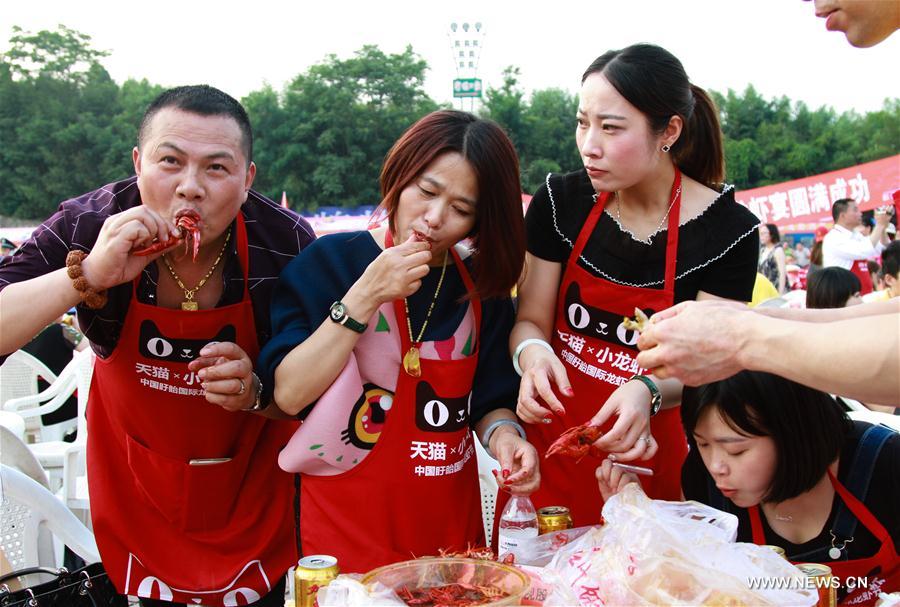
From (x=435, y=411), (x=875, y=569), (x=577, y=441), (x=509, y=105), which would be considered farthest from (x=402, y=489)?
(x=509, y=105)

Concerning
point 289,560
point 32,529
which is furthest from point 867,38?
point 32,529

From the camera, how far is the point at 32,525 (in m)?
2.56

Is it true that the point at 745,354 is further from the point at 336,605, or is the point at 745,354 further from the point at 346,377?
the point at 346,377

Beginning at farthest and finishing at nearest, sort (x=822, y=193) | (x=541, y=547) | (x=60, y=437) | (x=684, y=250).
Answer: (x=822, y=193) → (x=60, y=437) → (x=684, y=250) → (x=541, y=547)

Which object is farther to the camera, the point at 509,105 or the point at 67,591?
the point at 509,105

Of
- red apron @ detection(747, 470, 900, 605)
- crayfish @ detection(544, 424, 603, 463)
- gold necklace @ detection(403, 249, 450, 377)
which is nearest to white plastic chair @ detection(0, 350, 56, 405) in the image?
gold necklace @ detection(403, 249, 450, 377)

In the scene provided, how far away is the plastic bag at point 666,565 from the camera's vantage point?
1233 mm

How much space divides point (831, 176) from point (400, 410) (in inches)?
641

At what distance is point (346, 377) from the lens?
1.76m

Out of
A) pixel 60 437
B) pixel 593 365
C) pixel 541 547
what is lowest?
pixel 60 437

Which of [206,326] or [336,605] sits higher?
[206,326]

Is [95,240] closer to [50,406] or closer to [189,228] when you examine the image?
[189,228]

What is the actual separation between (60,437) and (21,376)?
85 cm

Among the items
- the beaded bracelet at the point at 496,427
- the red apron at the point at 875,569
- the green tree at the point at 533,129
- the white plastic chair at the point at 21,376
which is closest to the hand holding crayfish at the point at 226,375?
the beaded bracelet at the point at 496,427
